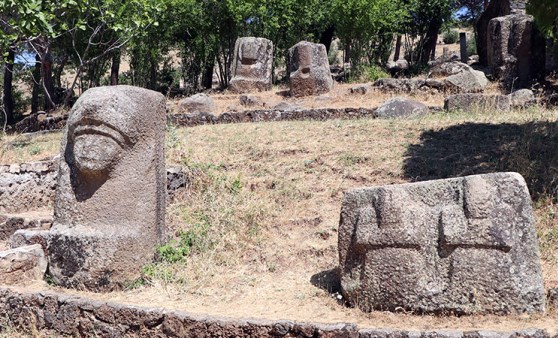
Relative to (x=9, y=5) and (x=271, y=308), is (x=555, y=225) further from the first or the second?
(x=9, y=5)

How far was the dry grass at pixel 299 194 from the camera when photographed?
5188 mm

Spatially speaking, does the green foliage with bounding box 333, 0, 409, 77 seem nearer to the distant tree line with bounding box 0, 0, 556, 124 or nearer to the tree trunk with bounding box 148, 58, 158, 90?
the distant tree line with bounding box 0, 0, 556, 124

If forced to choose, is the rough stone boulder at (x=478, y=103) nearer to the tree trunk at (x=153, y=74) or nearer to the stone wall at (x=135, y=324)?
the stone wall at (x=135, y=324)

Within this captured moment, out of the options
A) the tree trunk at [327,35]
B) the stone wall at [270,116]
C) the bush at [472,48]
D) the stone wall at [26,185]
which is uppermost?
the tree trunk at [327,35]

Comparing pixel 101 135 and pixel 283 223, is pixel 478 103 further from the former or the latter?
pixel 101 135

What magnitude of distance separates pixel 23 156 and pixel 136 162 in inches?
212

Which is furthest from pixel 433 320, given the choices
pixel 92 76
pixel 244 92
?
pixel 92 76

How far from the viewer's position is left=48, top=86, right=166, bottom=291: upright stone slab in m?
5.56

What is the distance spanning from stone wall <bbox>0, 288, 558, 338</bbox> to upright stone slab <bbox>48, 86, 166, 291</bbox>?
A: 1.76 feet

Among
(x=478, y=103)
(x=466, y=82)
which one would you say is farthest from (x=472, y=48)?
(x=478, y=103)

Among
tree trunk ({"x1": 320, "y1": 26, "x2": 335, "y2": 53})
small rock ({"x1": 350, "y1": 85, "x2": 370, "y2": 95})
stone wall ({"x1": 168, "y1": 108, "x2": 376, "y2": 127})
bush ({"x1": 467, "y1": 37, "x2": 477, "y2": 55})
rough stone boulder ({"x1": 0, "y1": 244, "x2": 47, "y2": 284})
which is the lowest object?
rough stone boulder ({"x1": 0, "y1": 244, "x2": 47, "y2": 284})

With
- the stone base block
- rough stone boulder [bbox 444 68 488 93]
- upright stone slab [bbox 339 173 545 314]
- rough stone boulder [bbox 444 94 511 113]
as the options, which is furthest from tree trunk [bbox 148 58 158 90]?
upright stone slab [bbox 339 173 545 314]

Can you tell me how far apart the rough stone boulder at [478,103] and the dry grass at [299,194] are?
61 cm

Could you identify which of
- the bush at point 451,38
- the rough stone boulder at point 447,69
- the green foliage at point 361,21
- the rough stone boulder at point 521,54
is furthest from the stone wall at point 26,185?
the bush at point 451,38
